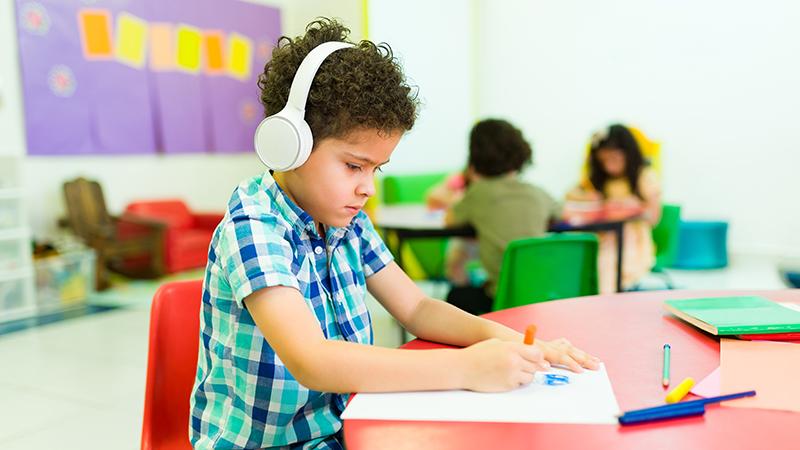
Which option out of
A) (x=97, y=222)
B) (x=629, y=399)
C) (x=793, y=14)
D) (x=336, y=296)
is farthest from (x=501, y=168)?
(x=97, y=222)

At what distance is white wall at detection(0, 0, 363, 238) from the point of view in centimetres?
454

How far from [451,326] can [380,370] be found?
0.85 ft

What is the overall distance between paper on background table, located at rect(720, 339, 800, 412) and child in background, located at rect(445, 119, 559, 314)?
1.53 metres

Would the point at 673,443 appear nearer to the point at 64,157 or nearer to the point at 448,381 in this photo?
the point at 448,381

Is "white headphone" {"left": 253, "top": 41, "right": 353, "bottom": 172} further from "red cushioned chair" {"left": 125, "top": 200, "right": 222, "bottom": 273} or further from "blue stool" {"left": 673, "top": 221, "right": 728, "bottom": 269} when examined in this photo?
"blue stool" {"left": 673, "top": 221, "right": 728, "bottom": 269}

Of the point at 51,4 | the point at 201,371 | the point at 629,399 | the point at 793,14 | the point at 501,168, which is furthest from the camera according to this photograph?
the point at 51,4

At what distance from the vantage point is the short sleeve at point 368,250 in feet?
3.80

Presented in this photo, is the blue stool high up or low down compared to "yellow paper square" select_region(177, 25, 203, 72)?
down

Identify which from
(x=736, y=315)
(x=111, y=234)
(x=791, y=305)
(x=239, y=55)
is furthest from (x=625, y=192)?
(x=239, y=55)

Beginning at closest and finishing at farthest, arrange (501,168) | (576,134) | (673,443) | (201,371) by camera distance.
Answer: (673,443) → (201,371) → (501,168) → (576,134)

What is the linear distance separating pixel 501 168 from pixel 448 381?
6.18 feet

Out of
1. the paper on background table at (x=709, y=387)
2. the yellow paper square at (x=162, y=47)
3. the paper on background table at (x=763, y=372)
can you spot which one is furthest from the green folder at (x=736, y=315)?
the yellow paper square at (x=162, y=47)

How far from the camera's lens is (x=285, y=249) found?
3.01 ft

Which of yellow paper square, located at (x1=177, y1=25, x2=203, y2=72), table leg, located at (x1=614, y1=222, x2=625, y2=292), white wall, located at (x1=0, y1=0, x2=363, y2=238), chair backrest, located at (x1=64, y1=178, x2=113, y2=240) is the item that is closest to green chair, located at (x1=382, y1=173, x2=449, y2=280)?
white wall, located at (x1=0, y1=0, x2=363, y2=238)
